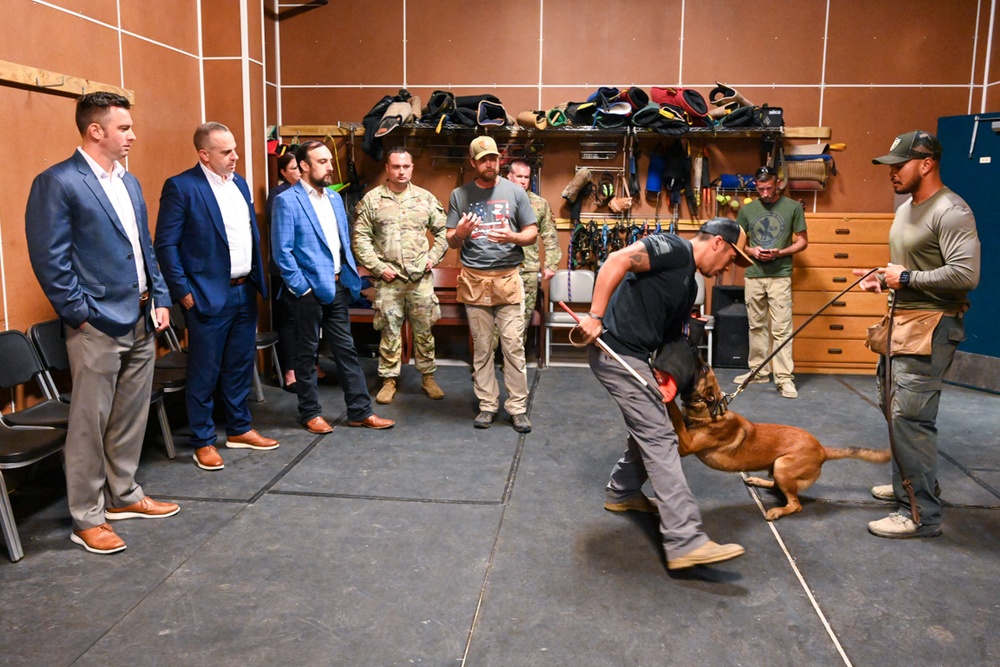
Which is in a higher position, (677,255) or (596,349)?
(677,255)

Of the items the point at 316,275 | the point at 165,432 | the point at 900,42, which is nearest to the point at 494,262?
the point at 316,275

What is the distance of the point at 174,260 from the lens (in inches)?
169

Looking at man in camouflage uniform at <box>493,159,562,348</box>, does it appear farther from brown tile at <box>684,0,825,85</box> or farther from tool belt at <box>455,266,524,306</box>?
brown tile at <box>684,0,825,85</box>

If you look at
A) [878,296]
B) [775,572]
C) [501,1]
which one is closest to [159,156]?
[501,1]

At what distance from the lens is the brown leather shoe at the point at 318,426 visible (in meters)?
5.23

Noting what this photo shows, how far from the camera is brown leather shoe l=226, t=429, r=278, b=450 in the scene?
192 inches

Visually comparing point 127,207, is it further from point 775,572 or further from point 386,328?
point 775,572

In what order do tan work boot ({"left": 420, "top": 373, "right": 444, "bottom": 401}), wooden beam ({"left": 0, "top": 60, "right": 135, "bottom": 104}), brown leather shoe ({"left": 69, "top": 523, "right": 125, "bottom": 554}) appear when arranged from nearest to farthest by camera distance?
brown leather shoe ({"left": 69, "top": 523, "right": 125, "bottom": 554}), wooden beam ({"left": 0, "top": 60, "right": 135, "bottom": 104}), tan work boot ({"left": 420, "top": 373, "right": 444, "bottom": 401})

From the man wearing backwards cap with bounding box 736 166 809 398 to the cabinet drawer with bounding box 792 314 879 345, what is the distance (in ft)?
1.62

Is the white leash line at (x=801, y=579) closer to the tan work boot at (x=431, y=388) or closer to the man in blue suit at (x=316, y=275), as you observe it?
the man in blue suit at (x=316, y=275)

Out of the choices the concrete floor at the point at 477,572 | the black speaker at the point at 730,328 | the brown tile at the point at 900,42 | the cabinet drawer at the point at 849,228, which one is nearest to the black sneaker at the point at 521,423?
the concrete floor at the point at 477,572

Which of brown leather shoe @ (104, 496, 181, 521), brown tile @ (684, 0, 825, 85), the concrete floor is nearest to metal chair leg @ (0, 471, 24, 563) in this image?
the concrete floor

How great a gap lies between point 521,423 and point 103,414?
2614mm

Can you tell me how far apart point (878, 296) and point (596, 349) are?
4.75 metres
